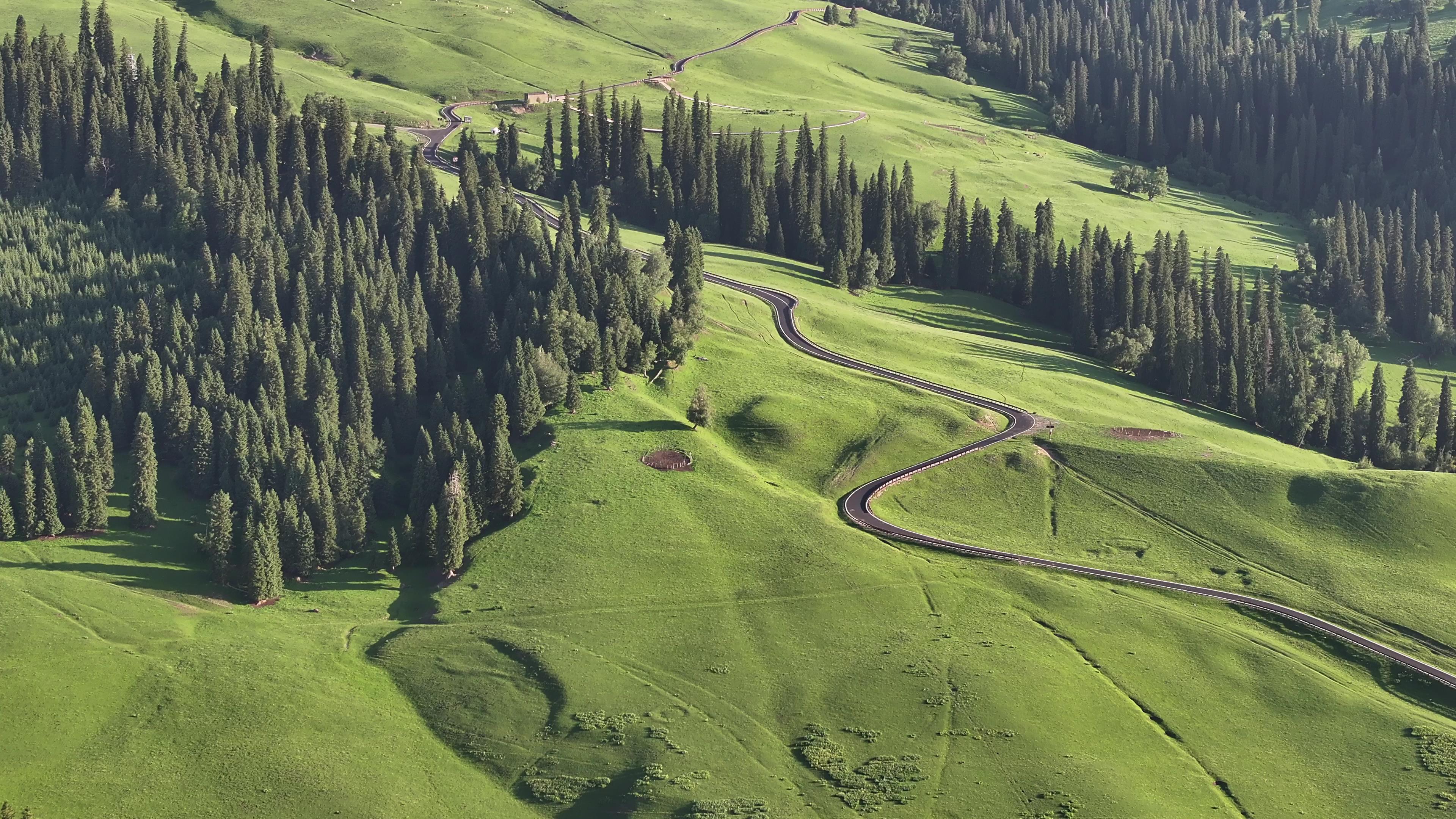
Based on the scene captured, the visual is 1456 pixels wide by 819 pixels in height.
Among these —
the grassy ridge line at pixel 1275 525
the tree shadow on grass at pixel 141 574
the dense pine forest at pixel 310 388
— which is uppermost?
the grassy ridge line at pixel 1275 525

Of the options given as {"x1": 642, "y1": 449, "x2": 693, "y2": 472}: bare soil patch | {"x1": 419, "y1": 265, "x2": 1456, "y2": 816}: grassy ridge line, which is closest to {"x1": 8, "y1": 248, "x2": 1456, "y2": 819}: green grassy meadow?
{"x1": 419, "y1": 265, "x2": 1456, "y2": 816}: grassy ridge line

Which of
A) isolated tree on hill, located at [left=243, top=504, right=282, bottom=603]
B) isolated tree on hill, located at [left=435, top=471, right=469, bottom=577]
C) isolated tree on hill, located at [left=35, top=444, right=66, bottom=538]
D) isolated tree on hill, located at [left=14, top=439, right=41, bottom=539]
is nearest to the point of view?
isolated tree on hill, located at [left=243, top=504, right=282, bottom=603]

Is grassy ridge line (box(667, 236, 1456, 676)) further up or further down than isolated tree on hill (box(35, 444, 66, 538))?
further up

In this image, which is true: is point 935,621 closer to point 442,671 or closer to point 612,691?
point 612,691

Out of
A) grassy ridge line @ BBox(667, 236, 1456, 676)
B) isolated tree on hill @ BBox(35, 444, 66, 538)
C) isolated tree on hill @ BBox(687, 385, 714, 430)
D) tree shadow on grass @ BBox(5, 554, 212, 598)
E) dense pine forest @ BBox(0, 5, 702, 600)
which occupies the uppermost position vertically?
grassy ridge line @ BBox(667, 236, 1456, 676)

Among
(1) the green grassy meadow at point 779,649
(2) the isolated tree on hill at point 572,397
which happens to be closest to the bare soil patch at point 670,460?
(1) the green grassy meadow at point 779,649

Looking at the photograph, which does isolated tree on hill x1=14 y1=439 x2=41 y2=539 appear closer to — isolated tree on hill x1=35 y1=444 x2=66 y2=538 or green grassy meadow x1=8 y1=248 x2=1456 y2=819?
isolated tree on hill x1=35 y1=444 x2=66 y2=538

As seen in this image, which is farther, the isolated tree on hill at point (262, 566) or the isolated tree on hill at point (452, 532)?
the isolated tree on hill at point (452, 532)

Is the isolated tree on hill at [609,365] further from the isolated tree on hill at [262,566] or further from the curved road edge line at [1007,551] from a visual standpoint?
the isolated tree on hill at [262,566]
